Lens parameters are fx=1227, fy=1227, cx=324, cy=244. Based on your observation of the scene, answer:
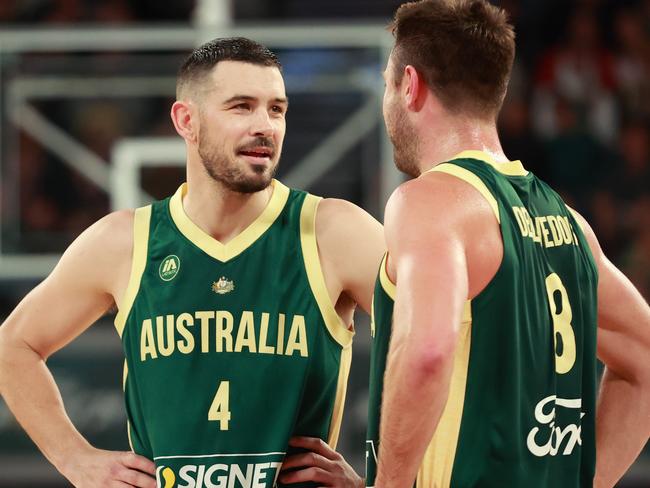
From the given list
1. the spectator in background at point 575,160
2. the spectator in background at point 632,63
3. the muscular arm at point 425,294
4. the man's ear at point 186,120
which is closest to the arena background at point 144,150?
the spectator in background at point 575,160

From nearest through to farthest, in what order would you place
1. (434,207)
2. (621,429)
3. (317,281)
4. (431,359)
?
(431,359), (434,207), (621,429), (317,281)

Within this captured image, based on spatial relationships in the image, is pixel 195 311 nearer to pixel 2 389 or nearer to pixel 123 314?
pixel 123 314

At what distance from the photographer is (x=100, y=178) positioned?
920cm

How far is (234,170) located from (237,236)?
0.22 m

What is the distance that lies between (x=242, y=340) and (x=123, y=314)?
16.8 inches

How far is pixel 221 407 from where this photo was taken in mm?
3809

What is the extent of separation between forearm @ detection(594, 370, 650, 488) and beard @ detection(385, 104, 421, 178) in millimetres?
989

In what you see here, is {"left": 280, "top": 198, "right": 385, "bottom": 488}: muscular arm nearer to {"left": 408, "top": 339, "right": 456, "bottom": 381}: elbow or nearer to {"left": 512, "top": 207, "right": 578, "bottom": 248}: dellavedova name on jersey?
{"left": 512, "top": 207, "right": 578, "bottom": 248}: dellavedova name on jersey

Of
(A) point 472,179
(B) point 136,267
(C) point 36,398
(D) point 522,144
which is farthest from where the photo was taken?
(D) point 522,144

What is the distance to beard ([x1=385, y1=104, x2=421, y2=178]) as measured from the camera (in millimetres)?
3381

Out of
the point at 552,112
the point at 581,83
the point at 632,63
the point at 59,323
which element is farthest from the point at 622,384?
the point at 632,63

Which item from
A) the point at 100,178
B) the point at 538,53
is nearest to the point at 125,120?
the point at 100,178

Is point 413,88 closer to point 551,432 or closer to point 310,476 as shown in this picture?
point 551,432

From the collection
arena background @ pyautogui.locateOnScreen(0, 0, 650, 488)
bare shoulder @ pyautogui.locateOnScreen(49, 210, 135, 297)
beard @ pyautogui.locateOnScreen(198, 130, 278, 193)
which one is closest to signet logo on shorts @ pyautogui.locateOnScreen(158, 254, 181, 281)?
bare shoulder @ pyautogui.locateOnScreen(49, 210, 135, 297)
